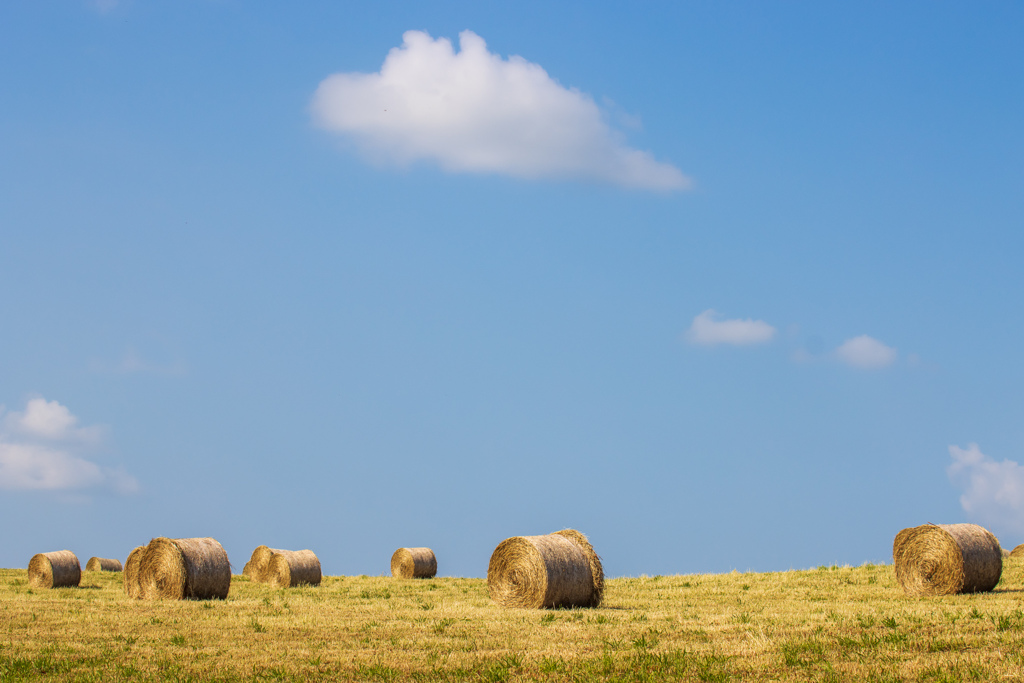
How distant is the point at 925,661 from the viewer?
1220cm

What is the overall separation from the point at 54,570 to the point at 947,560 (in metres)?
31.7

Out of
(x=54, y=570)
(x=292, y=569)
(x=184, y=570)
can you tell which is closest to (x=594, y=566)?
(x=184, y=570)

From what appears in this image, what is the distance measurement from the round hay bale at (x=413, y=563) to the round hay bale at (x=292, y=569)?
21.2 ft

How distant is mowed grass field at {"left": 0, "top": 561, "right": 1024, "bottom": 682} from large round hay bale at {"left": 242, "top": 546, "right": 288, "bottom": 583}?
14.0 meters

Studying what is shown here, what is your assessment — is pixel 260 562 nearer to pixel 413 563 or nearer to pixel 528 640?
pixel 413 563

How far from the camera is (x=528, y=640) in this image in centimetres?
1517

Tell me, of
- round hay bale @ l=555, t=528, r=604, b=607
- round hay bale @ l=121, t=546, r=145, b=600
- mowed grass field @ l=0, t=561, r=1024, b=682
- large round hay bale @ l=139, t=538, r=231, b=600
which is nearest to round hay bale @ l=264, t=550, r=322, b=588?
round hay bale @ l=121, t=546, r=145, b=600

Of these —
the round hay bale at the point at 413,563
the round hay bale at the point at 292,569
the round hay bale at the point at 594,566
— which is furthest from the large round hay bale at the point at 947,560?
the round hay bale at the point at 413,563

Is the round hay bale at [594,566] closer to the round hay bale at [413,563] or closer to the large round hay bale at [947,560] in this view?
the large round hay bale at [947,560]

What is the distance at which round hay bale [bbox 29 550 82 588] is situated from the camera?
35875mm

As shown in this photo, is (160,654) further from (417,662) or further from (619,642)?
(619,642)

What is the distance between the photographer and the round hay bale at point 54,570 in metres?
35.9

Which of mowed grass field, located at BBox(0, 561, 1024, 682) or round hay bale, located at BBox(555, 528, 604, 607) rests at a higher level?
round hay bale, located at BBox(555, 528, 604, 607)

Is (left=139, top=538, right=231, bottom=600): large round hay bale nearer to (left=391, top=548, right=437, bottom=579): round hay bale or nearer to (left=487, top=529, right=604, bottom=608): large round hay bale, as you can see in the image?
(left=487, top=529, right=604, bottom=608): large round hay bale
